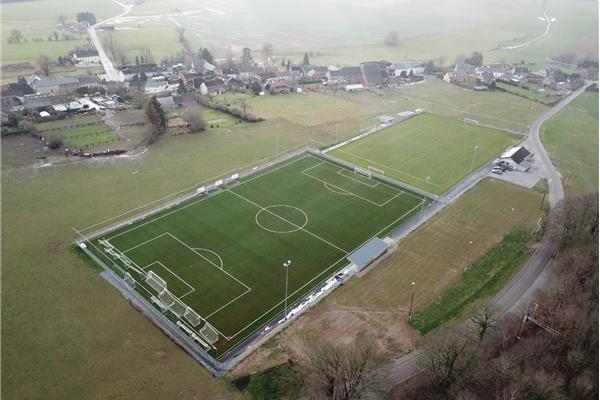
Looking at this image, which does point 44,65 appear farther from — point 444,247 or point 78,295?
point 444,247

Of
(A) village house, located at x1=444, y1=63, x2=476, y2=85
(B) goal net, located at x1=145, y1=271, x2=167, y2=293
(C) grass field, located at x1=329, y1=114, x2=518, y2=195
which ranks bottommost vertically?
(C) grass field, located at x1=329, y1=114, x2=518, y2=195

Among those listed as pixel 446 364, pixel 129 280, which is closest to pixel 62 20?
pixel 129 280

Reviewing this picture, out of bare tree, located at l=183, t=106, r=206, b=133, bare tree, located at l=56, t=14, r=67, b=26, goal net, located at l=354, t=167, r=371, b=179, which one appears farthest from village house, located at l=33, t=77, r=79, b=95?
bare tree, located at l=56, t=14, r=67, b=26

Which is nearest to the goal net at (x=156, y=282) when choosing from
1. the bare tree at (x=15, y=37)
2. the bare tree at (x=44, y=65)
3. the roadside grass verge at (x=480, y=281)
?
the roadside grass verge at (x=480, y=281)

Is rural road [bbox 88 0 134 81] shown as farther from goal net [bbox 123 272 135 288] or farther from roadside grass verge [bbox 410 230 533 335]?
roadside grass verge [bbox 410 230 533 335]

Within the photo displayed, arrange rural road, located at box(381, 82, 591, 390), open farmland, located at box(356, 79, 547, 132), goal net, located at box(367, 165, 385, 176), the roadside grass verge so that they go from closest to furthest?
rural road, located at box(381, 82, 591, 390) → the roadside grass verge → goal net, located at box(367, 165, 385, 176) → open farmland, located at box(356, 79, 547, 132)
